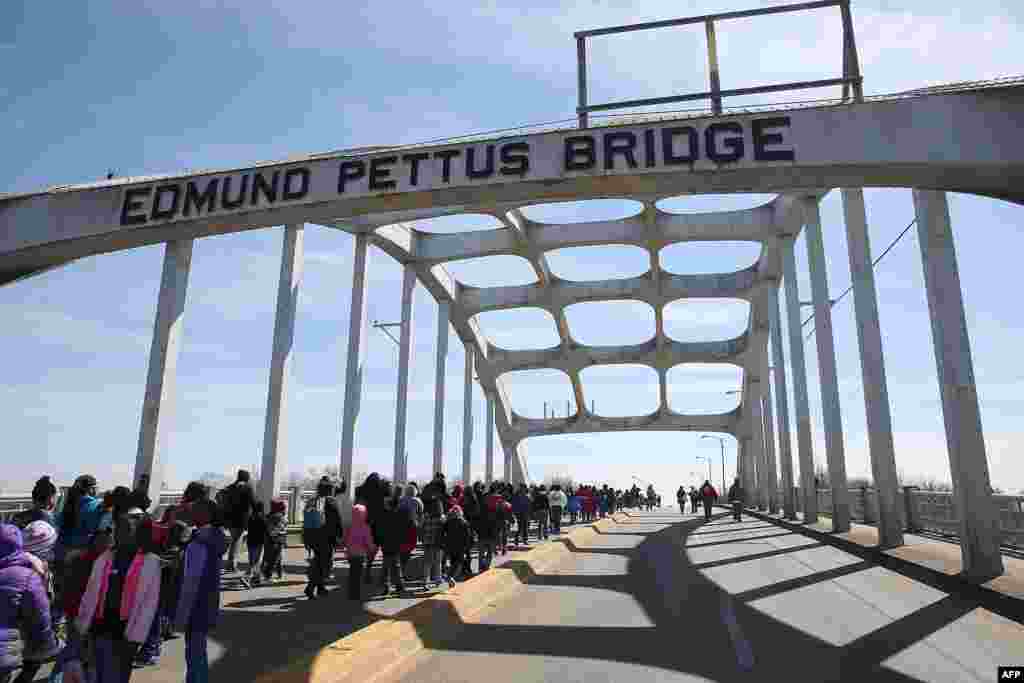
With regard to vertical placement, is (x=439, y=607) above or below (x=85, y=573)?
below

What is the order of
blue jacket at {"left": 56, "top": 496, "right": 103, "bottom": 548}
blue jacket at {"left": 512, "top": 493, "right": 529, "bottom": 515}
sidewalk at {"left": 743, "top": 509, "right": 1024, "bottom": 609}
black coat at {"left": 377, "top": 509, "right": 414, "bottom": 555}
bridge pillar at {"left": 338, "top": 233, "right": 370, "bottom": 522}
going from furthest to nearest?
bridge pillar at {"left": 338, "top": 233, "right": 370, "bottom": 522} → blue jacket at {"left": 512, "top": 493, "right": 529, "bottom": 515} → black coat at {"left": 377, "top": 509, "right": 414, "bottom": 555} → sidewalk at {"left": 743, "top": 509, "right": 1024, "bottom": 609} → blue jacket at {"left": 56, "top": 496, "right": 103, "bottom": 548}

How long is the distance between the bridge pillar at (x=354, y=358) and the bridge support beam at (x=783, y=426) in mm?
14664

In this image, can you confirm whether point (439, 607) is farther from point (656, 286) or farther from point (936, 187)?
point (656, 286)

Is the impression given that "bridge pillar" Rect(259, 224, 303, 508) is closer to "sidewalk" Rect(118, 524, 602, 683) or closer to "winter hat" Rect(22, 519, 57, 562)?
"sidewalk" Rect(118, 524, 602, 683)

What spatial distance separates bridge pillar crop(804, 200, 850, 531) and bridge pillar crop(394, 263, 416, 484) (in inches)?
476

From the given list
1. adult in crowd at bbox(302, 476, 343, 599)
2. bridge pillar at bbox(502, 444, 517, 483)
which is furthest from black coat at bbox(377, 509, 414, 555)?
bridge pillar at bbox(502, 444, 517, 483)

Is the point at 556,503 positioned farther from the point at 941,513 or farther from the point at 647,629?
the point at 647,629

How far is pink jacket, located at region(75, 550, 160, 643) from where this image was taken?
11.5 ft

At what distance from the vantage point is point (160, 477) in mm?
12883

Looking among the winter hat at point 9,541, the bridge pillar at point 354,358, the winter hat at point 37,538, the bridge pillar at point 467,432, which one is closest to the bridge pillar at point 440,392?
the bridge pillar at point 467,432

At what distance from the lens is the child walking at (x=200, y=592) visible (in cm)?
400

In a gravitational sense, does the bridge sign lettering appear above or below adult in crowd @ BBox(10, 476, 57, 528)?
above

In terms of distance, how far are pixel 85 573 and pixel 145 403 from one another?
34.3ft

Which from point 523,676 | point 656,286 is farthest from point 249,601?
point 656,286
